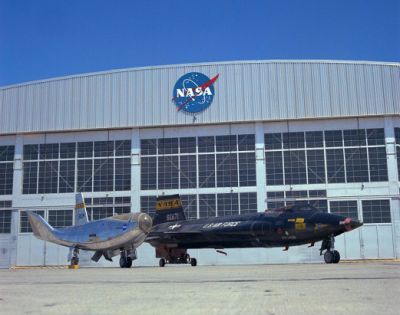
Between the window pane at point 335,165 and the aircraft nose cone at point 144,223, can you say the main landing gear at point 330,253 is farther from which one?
the window pane at point 335,165

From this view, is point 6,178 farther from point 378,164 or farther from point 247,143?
point 378,164

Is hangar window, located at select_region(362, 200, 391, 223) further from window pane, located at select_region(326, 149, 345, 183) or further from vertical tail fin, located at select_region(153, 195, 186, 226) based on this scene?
vertical tail fin, located at select_region(153, 195, 186, 226)

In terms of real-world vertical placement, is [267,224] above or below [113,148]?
below

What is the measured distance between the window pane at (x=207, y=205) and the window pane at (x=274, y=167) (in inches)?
199

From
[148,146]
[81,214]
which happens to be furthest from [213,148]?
[81,214]

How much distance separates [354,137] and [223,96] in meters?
11.7

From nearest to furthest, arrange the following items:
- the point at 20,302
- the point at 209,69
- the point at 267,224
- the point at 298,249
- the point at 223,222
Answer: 1. the point at 20,302
2. the point at 267,224
3. the point at 223,222
4. the point at 298,249
5. the point at 209,69

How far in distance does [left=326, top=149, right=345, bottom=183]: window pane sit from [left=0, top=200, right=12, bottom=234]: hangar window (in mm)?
28697

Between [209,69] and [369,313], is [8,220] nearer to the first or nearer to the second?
[209,69]

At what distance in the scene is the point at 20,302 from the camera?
10016 mm

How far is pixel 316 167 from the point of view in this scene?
133 feet

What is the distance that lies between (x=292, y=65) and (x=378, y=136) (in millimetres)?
9415

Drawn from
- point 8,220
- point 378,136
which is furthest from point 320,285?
point 8,220

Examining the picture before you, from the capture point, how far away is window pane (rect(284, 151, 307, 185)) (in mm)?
40438
